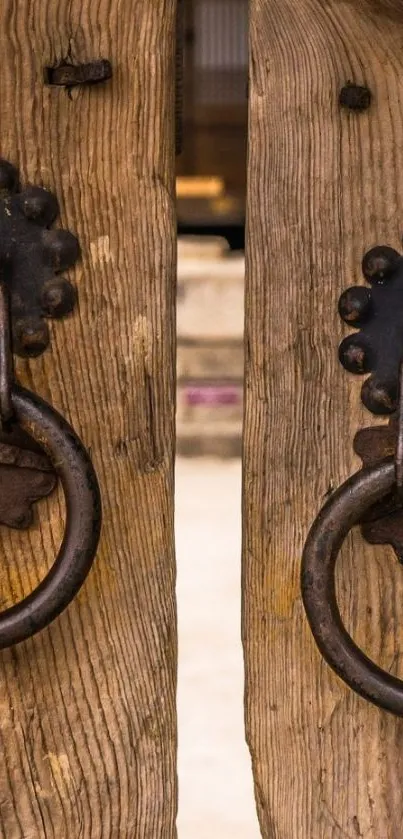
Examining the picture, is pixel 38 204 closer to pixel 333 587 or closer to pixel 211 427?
pixel 333 587

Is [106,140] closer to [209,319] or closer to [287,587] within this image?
[287,587]

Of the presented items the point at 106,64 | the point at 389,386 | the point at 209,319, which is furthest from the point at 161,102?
the point at 209,319

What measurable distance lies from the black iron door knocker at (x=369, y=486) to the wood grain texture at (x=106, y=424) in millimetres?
108

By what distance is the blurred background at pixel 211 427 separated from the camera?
1879 mm

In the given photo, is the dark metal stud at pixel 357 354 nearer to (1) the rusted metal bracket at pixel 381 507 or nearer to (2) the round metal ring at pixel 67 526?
(1) the rusted metal bracket at pixel 381 507

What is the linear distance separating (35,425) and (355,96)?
0.87 ft

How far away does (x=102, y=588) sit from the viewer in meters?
0.67

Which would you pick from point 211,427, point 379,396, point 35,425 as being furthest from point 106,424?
point 211,427

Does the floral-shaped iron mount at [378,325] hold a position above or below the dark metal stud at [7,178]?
below

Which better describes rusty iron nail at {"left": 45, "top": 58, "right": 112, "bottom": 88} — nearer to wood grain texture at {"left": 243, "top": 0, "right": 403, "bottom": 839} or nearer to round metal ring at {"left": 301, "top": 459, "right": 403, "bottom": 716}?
wood grain texture at {"left": 243, "top": 0, "right": 403, "bottom": 839}

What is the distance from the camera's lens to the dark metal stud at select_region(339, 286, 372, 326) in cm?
65

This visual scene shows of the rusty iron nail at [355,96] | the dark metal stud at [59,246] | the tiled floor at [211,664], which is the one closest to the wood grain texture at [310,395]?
the rusty iron nail at [355,96]

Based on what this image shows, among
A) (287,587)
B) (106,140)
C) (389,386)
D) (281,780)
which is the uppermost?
(106,140)

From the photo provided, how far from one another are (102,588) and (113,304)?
0.17 m
